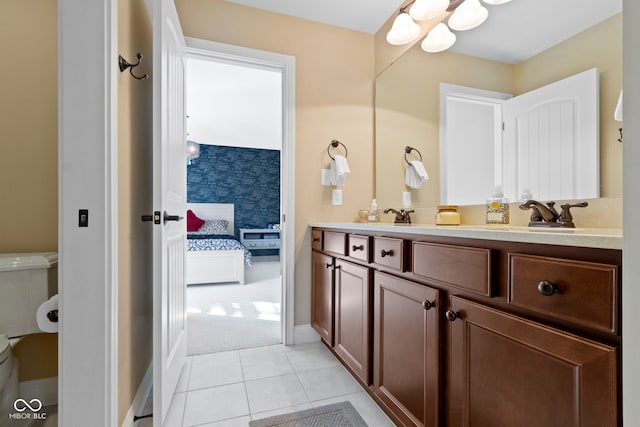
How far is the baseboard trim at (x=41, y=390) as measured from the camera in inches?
57.1

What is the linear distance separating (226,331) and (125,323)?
1316mm

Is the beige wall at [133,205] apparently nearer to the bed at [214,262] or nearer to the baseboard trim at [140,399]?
the baseboard trim at [140,399]

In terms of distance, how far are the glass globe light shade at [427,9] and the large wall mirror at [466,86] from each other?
0.19m

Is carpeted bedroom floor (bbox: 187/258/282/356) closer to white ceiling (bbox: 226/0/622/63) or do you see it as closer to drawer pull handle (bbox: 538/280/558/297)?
drawer pull handle (bbox: 538/280/558/297)

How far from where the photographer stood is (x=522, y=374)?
2.49 feet

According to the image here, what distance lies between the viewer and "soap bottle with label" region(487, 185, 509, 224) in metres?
1.45

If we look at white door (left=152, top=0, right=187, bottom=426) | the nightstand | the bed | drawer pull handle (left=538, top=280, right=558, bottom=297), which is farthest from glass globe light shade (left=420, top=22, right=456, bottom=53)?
the nightstand

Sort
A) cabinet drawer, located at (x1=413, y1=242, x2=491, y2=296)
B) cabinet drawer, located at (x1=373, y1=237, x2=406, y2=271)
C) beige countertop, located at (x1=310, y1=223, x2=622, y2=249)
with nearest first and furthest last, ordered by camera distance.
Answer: beige countertop, located at (x1=310, y1=223, x2=622, y2=249)
cabinet drawer, located at (x1=413, y1=242, x2=491, y2=296)
cabinet drawer, located at (x1=373, y1=237, x2=406, y2=271)

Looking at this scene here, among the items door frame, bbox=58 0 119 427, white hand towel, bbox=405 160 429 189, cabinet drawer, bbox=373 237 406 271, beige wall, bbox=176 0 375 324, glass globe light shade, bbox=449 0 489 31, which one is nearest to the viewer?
door frame, bbox=58 0 119 427

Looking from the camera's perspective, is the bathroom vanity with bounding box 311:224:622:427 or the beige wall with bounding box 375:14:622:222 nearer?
the bathroom vanity with bounding box 311:224:622:427

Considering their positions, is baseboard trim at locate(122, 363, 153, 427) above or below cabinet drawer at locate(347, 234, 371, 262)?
below

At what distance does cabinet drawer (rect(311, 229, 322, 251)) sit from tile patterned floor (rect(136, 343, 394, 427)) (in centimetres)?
74

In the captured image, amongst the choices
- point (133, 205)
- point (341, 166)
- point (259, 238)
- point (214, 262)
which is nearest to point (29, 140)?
point (133, 205)

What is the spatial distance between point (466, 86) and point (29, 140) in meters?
2.26
